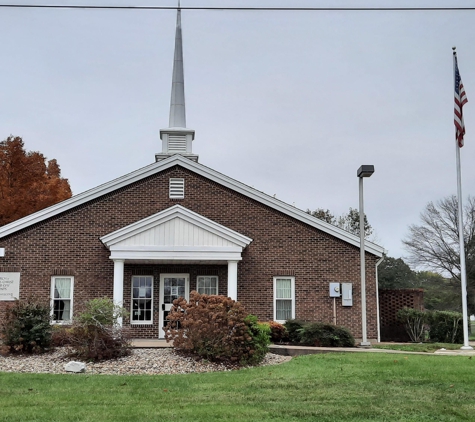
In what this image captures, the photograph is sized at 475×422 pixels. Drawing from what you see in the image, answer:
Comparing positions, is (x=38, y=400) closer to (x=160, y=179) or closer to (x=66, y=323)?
(x=66, y=323)

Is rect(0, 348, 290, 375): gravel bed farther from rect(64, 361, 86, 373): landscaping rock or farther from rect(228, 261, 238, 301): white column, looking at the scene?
rect(228, 261, 238, 301): white column

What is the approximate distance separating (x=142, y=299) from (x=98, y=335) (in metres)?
7.11

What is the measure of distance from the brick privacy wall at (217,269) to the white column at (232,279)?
3.51 ft

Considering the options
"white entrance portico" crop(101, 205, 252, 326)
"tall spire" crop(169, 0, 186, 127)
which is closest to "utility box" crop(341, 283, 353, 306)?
"white entrance portico" crop(101, 205, 252, 326)

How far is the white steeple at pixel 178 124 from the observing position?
84.7 feet

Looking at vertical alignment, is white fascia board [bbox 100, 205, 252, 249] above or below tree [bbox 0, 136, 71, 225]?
below

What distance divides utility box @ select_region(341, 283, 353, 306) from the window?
6575mm

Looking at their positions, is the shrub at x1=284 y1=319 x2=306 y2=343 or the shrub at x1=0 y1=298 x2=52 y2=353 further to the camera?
the shrub at x1=284 y1=319 x2=306 y2=343

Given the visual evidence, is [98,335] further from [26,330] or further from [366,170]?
[366,170]

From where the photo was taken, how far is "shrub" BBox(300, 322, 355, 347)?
17.9m

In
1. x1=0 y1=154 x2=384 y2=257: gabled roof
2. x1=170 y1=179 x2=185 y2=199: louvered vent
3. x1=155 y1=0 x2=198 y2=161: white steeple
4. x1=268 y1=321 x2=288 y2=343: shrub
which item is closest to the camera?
x1=268 y1=321 x2=288 y2=343: shrub

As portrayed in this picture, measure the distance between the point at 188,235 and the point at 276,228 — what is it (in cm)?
338

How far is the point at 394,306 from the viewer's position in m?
23.9

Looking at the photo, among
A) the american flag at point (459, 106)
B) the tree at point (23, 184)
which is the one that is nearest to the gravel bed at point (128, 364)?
the american flag at point (459, 106)
